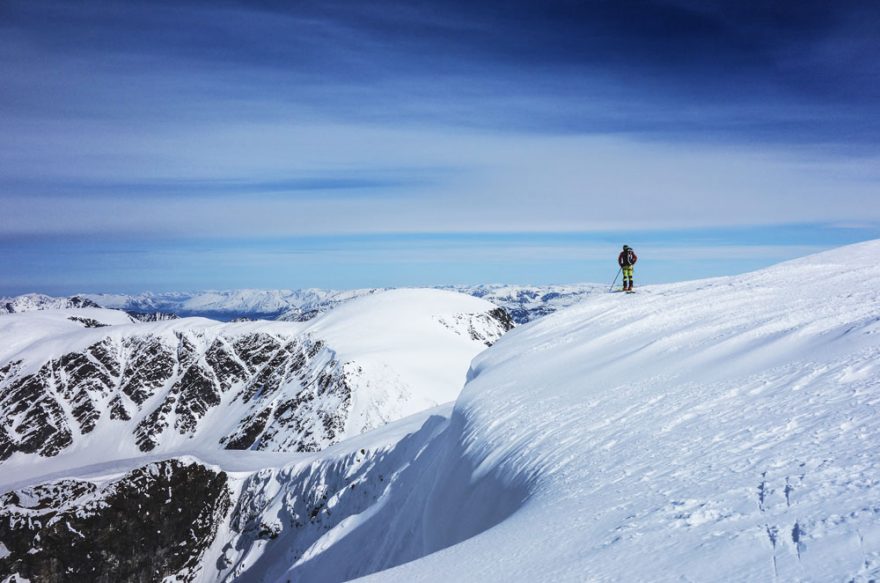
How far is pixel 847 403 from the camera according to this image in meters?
8.16

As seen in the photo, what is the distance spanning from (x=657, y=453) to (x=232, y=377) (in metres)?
146

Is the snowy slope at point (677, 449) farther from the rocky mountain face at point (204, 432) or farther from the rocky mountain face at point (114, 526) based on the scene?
the rocky mountain face at point (114, 526)

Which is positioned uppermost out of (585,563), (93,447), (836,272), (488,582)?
(836,272)

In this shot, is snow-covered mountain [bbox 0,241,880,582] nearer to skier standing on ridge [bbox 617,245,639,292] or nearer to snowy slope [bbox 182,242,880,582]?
snowy slope [bbox 182,242,880,582]

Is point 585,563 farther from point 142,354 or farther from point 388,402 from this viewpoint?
point 142,354

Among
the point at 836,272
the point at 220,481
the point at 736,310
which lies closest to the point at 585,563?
the point at 736,310

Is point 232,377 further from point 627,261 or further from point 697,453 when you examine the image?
point 697,453

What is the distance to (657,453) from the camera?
870 cm

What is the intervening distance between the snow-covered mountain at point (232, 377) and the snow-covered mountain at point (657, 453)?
2293 inches

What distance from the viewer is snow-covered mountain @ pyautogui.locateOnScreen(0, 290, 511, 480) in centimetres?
9356

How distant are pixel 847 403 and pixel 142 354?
178709 mm

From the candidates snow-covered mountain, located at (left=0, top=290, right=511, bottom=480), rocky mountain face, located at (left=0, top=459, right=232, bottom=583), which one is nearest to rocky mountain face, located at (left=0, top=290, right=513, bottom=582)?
rocky mountain face, located at (left=0, top=459, right=232, bottom=583)

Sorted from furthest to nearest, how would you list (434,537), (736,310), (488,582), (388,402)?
(388,402) < (736,310) < (434,537) < (488,582)

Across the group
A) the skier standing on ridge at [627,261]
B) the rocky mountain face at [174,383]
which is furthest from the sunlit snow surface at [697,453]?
the rocky mountain face at [174,383]
